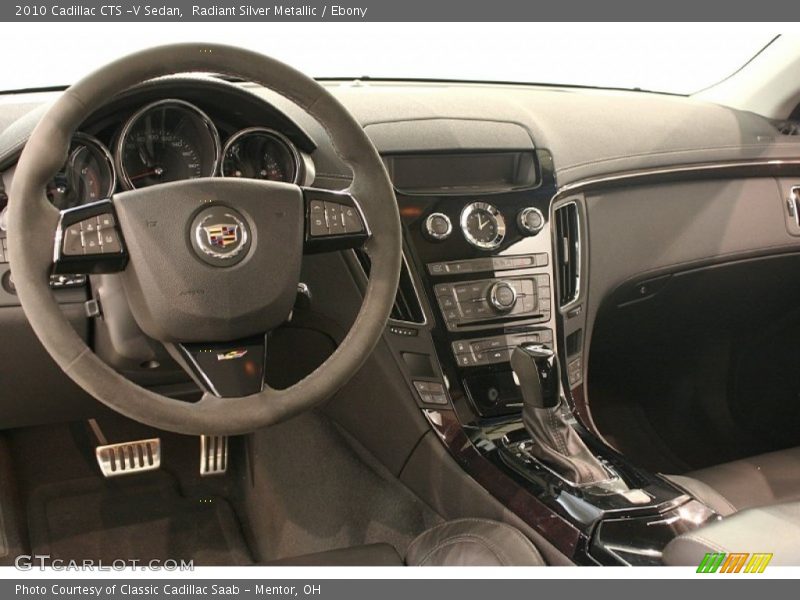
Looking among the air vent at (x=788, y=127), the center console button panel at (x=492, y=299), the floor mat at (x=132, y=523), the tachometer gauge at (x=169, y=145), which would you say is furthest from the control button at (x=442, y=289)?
the air vent at (x=788, y=127)

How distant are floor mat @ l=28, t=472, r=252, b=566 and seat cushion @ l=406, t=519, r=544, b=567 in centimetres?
58

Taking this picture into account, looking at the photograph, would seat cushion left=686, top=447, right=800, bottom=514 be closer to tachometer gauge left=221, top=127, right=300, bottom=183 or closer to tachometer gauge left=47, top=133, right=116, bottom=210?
tachometer gauge left=221, top=127, right=300, bottom=183

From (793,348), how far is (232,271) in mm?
1746

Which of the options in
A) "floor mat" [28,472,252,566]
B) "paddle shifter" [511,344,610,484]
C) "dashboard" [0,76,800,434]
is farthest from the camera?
"floor mat" [28,472,252,566]

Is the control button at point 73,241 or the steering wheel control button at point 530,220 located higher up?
the control button at point 73,241

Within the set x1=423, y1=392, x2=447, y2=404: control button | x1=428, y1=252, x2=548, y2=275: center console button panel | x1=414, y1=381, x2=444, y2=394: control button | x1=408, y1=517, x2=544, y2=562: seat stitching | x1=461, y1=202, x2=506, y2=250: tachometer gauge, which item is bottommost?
x1=408, y1=517, x2=544, y2=562: seat stitching

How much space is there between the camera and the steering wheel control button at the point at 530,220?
64.0 inches

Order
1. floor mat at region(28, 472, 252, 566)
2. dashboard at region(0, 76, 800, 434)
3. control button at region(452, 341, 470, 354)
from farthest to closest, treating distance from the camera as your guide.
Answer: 1. floor mat at region(28, 472, 252, 566)
2. control button at region(452, 341, 470, 354)
3. dashboard at region(0, 76, 800, 434)

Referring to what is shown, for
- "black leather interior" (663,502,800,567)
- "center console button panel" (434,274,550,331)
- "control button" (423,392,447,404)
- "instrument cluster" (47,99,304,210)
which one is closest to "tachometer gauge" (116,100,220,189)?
"instrument cluster" (47,99,304,210)

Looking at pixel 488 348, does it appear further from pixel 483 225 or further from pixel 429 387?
pixel 483 225

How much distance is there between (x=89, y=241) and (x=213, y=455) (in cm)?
93

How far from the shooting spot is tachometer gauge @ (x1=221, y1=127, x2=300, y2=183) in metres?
1.31

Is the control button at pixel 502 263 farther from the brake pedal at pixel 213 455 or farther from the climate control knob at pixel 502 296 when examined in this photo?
the brake pedal at pixel 213 455

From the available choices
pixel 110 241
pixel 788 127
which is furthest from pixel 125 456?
pixel 788 127
